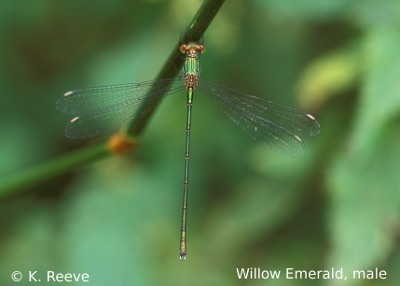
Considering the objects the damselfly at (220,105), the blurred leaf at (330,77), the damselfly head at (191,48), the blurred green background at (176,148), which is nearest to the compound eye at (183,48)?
the damselfly head at (191,48)

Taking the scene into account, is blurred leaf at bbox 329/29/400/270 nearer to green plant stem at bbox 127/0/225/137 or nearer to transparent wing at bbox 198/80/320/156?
transparent wing at bbox 198/80/320/156

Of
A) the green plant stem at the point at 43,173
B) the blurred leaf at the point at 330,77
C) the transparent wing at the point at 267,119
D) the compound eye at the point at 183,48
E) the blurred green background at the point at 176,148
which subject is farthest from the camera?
the blurred green background at the point at 176,148

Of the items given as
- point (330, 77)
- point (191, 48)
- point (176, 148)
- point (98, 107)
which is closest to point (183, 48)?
point (191, 48)

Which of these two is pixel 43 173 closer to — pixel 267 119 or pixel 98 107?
pixel 98 107

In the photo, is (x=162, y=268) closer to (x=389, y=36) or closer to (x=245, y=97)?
(x=245, y=97)

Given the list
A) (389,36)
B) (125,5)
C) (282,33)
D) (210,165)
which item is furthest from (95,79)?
(389,36)

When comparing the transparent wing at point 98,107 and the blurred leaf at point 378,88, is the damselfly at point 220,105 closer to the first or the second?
the transparent wing at point 98,107

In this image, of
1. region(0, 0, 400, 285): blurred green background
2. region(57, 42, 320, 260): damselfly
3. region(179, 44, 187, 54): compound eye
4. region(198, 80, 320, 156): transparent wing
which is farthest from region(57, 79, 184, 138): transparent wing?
region(179, 44, 187, 54): compound eye
